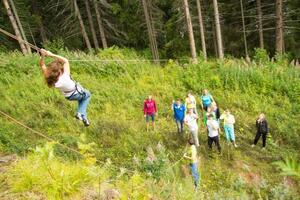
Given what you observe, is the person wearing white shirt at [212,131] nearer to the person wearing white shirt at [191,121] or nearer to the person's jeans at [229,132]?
the person wearing white shirt at [191,121]

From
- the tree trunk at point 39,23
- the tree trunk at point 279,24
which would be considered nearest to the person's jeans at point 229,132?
the tree trunk at point 279,24

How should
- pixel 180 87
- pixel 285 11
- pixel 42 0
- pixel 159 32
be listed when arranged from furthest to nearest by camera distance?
pixel 42 0
pixel 159 32
pixel 285 11
pixel 180 87

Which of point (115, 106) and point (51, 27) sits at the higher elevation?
point (51, 27)

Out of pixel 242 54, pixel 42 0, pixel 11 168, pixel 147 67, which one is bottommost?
pixel 242 54

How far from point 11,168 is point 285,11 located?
2538cm

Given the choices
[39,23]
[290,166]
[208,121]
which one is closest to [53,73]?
[290,166]

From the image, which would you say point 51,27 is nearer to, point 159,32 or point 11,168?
point 159,32

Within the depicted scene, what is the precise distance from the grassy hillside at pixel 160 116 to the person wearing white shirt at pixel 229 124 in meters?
0.41

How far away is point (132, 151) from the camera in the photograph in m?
13.2

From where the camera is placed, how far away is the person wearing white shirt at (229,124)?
13.0m

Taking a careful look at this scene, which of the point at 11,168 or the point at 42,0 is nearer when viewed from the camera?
the point at 11,168

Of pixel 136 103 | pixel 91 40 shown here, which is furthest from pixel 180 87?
pixel 91 40

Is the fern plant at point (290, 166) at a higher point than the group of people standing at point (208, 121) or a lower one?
higher

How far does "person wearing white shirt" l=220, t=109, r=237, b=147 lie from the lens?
42.7ft
